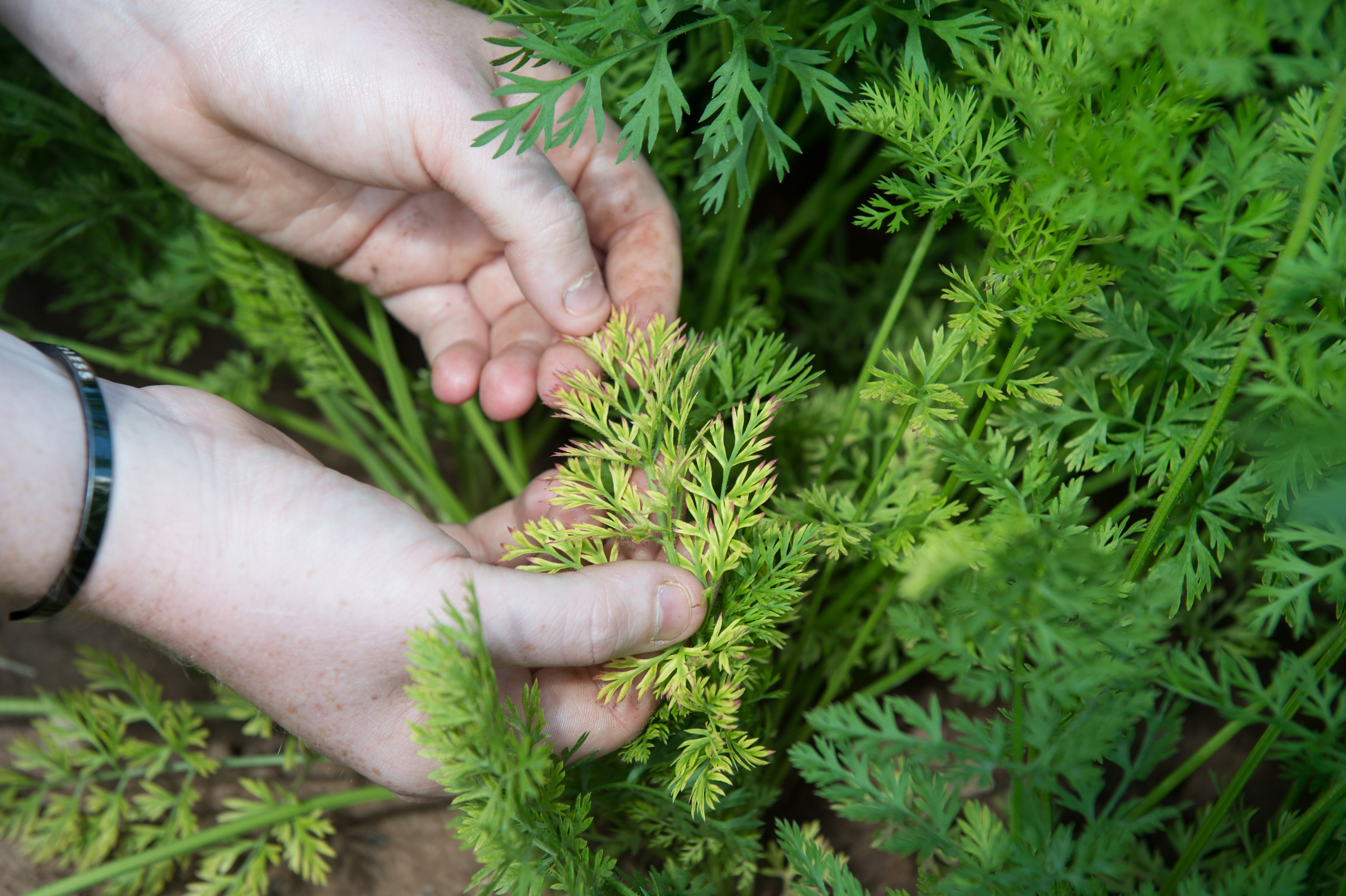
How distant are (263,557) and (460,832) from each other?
0.34m

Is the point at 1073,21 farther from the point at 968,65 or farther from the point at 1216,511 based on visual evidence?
the point at 1216,511

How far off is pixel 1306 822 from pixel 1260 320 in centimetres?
51

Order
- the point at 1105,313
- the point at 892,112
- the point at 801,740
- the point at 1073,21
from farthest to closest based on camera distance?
the point at 801,740 → the point at 1105,313 → the point at 892,112 → the point at 1073,21

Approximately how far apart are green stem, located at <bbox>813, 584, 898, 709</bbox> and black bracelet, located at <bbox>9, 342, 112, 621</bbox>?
84 cm

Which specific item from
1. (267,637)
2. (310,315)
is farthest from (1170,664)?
(310,315)

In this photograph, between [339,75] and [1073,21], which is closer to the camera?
[1073,21]

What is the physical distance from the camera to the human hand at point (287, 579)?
0.86 m

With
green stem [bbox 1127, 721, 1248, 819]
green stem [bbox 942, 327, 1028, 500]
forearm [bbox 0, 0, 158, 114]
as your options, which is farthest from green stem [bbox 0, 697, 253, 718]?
green stem [bbox 1127, 721, 1248, 819]

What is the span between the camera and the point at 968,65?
34.7 inches

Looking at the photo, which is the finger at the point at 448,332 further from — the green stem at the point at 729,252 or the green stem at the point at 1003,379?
the green stem at the point at 1003,379

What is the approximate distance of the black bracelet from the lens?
0.85 metres

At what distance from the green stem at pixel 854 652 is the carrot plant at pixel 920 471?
1 centimetres

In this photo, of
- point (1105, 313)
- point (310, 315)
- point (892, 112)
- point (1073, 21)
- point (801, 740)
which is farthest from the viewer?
point (310, 315)

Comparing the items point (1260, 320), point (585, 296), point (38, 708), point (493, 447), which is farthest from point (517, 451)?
point (1260, 320)
